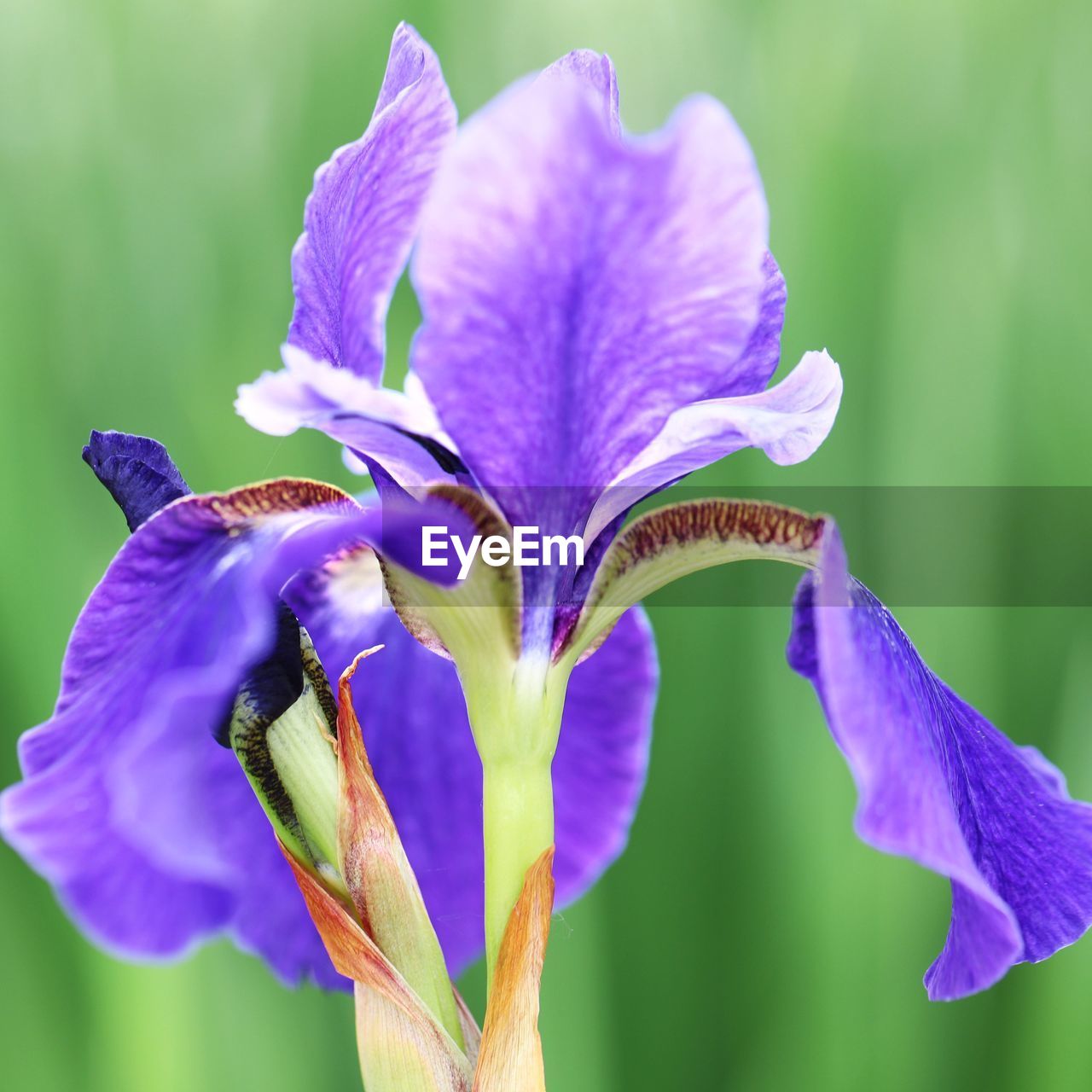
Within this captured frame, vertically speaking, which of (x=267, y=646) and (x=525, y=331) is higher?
(x=525, y=331)

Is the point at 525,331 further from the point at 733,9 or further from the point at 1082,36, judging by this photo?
the point at 1082,36

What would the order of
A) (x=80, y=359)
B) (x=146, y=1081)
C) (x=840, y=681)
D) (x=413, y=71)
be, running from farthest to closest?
(x=80, y=359), (x=146, y=1081), (x=413, y=71), (x=840, y=681)

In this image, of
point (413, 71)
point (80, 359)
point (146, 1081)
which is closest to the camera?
point (413, 71)

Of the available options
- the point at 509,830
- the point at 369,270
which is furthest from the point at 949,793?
the point at 369,270

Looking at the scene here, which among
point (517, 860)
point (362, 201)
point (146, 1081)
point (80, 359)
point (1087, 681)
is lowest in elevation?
point (146, 1081)

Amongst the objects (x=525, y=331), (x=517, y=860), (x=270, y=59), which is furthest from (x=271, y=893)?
(x=270, y=59)

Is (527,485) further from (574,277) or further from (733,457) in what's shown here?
(733,457)
